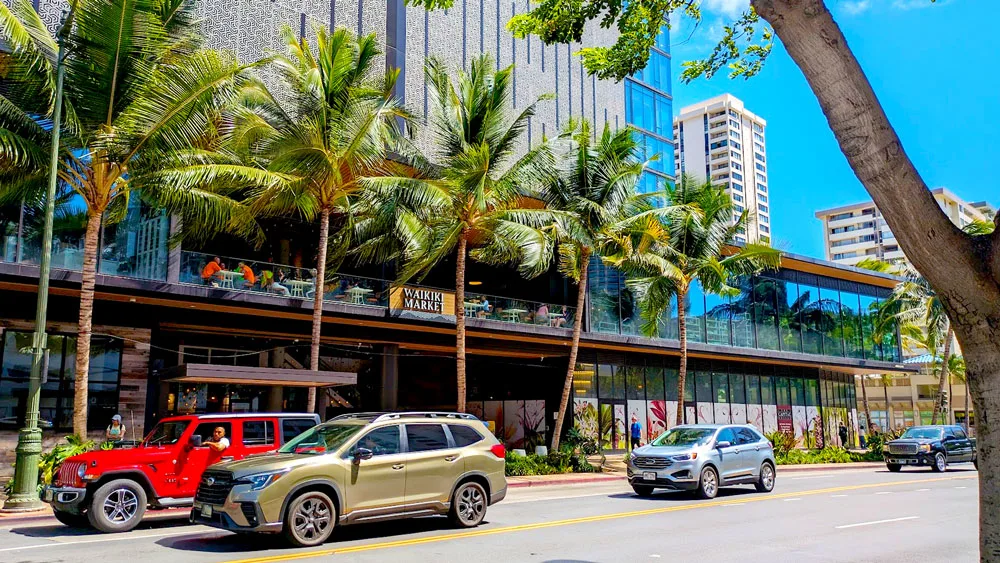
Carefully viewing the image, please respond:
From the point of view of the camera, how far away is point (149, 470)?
1239 centimetres

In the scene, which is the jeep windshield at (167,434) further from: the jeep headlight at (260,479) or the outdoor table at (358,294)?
the outdoor table at (358,294)

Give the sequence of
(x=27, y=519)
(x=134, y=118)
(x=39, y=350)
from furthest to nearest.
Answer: (x=134, y=118), (x=39, y=350), (x=27, y=519)

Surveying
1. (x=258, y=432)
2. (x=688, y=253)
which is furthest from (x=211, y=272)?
(x=688, y=253)

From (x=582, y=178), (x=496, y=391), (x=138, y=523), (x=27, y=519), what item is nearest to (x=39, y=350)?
(x=27, y=519)

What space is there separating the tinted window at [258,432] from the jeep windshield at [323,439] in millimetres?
2510

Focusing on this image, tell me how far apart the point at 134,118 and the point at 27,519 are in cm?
778

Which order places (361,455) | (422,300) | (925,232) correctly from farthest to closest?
(422,300)
(361,455)
(925,232)

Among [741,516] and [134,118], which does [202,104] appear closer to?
[134,118]

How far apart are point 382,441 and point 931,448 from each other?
82.6ft

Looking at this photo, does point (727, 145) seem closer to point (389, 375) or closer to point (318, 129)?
point (389, 375)

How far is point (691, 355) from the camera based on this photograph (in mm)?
36344

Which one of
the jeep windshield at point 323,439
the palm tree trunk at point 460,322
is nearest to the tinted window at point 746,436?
the palm tree trunk at point 460,322

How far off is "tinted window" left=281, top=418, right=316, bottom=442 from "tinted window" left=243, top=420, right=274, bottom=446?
0.68ft

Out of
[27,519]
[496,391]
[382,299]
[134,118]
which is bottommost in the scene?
[27,519]
